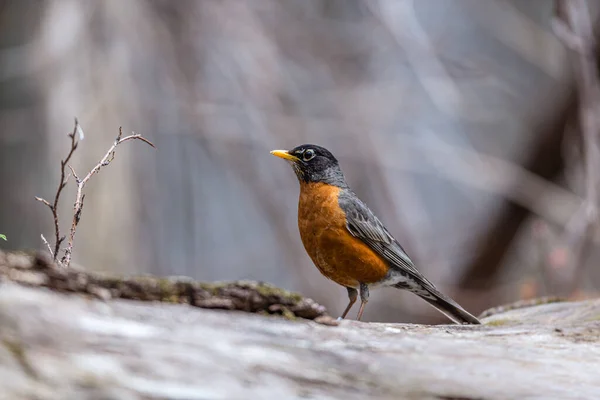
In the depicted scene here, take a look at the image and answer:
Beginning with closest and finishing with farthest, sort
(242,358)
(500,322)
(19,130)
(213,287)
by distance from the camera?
1. (242,358)
2. (213,287)
3. (500,322)
4. (19,130)

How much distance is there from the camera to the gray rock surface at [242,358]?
1734mm

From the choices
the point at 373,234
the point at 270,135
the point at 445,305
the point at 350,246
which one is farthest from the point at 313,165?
the point at 270,135

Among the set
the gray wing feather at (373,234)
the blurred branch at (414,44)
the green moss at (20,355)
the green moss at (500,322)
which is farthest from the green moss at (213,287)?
the blurred branch at (414,44)

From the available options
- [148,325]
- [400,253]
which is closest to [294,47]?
[400,253]

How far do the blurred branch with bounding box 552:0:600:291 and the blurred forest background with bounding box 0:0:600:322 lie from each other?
0.06m

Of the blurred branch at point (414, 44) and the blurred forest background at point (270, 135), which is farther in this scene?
the blurred branch at point (414, 44)

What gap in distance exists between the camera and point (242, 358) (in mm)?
2008

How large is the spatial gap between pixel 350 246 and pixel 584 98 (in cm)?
345

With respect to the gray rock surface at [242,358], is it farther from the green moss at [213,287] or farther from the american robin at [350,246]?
the american robin at [350,246]

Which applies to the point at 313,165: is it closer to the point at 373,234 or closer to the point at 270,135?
the point at 373,234

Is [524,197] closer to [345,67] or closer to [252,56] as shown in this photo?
[345,67]

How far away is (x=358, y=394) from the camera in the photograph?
2.04 meters

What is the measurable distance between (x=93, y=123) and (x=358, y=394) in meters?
4.96

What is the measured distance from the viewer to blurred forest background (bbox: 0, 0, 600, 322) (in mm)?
6484
